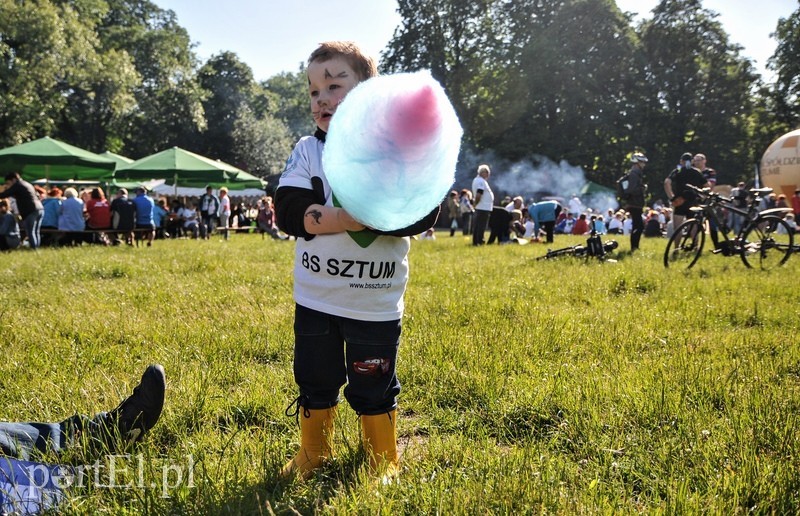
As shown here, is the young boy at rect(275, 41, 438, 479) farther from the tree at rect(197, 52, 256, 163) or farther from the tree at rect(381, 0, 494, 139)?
the tree at rect(197, 52, 256, 163)

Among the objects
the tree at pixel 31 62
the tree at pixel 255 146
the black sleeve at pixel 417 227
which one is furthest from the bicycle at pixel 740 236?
the tree at pixel 255 146

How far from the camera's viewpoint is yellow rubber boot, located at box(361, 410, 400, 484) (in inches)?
90.7

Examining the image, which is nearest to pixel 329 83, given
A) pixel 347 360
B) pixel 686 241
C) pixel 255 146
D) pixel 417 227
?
pixel 417 227

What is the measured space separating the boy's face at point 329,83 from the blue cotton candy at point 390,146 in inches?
13.7

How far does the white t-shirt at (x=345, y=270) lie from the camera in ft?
7.27

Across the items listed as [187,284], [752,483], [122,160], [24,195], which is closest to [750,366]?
→ [752,483]

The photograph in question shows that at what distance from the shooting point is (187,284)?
268 inches

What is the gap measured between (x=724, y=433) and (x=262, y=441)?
1.99 meters

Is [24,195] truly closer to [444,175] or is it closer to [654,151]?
[444,175]

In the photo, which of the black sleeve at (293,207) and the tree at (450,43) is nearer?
the black sleeve at (293,207)

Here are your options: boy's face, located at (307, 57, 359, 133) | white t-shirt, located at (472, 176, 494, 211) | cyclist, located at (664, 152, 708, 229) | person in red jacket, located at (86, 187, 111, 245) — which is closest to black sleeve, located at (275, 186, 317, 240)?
boy's face, located at (307, 57, 359, 133)

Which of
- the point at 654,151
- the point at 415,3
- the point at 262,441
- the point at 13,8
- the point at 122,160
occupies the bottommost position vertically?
the point at 262,441

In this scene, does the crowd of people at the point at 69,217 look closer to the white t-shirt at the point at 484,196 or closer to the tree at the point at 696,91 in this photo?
the white t-shirt at the point at 484,196

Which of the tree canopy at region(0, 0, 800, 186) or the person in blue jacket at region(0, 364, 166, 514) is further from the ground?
the tree canopy at region(0, 0, 800, 186)
